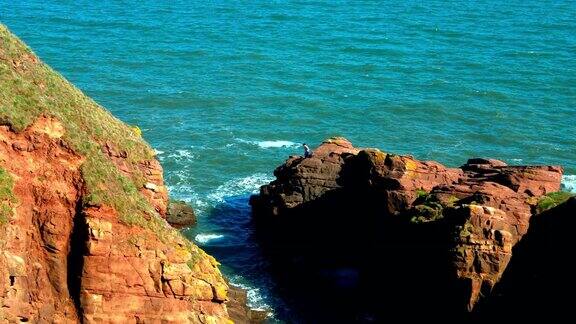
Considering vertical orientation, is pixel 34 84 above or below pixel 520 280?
above

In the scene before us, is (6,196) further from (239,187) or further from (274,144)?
(274,144)

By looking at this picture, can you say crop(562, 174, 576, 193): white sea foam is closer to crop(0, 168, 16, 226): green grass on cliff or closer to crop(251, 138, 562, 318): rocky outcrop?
crop(251, 138, 562, 318): rocky outcrop

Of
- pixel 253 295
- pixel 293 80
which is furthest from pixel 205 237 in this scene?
pixel 293 80

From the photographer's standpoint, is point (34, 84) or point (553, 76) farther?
point (553, 76)

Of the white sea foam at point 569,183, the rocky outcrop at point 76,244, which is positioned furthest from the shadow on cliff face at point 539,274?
the white sea foam at point 569,183

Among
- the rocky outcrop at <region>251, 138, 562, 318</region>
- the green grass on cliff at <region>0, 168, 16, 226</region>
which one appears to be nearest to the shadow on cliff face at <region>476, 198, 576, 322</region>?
the rocky outcrop at <region>251, 138, 562, 318</region>

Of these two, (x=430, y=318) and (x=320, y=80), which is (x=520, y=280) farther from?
(x=320, y=80)

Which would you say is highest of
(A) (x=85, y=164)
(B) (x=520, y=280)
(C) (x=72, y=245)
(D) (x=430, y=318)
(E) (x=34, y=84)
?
(E) (x=34, y=84)

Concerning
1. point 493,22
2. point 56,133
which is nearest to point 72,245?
point 56,133

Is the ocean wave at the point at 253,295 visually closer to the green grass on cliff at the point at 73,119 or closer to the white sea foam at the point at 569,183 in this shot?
the green grass on cliff at the point at 73,119
